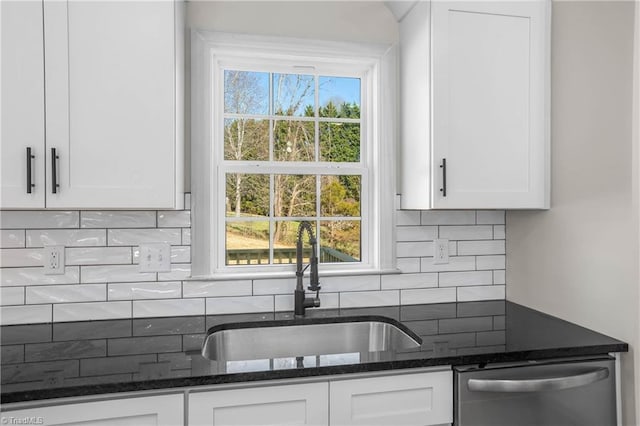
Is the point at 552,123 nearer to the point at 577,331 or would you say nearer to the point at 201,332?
the point at 577,331

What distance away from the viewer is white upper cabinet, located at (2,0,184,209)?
147 cm

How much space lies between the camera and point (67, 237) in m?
1.76

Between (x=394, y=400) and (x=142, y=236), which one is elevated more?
(x=142, y=236)

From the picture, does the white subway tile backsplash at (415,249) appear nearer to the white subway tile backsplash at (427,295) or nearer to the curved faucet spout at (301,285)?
the white subway tile backsplash at (427,295)

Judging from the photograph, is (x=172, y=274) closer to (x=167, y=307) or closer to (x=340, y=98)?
(x=167, y=307)

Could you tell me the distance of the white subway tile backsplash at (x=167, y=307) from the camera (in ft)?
6.01

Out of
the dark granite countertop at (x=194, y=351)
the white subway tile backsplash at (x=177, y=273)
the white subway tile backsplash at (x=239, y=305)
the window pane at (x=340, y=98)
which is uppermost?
the window pane at (x=340, y=98)

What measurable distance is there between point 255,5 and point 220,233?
105 centimetres

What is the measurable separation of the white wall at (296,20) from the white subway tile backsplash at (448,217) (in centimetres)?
86

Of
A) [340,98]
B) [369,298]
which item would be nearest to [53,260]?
[369,298]

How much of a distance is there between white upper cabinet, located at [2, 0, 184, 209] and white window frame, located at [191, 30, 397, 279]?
29 cm

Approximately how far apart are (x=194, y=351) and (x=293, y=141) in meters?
1.10

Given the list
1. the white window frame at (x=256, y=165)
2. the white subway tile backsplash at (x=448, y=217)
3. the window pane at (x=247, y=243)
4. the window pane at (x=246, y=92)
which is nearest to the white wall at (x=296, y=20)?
the white window frame at (x=256, y=165)

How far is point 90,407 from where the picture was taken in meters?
1.18
